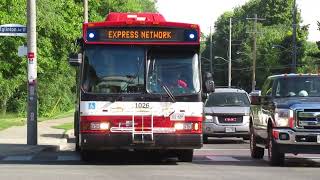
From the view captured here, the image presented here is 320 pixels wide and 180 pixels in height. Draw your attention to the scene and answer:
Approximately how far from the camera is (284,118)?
1525 cm

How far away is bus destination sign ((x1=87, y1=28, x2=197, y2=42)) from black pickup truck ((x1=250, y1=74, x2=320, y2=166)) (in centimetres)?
239

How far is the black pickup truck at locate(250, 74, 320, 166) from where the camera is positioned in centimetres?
1509

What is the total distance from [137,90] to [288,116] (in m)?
3.31

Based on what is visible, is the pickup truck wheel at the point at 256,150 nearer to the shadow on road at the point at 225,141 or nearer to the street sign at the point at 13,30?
the shadow on road at the point at 225,141

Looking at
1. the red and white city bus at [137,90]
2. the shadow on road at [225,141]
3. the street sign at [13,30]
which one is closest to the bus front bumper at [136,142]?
the red and white city bus at [137,90]

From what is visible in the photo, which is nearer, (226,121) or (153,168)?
(153,168)

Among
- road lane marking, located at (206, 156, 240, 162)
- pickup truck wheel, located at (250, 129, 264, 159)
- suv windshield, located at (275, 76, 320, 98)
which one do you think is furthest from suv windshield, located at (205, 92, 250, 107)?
suv windshield, located at (275, 76, 320, 98)

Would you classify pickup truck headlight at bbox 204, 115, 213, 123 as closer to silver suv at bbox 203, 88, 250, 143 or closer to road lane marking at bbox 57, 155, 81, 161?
silver suv at bbox 203, 88, 250, 143

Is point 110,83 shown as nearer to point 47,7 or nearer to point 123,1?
point 47,7

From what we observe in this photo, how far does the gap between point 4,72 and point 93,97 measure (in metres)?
25.9

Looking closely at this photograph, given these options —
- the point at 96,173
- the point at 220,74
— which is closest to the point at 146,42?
the point at 96,173

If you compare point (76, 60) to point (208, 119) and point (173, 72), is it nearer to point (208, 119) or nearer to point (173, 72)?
point (173, 72)

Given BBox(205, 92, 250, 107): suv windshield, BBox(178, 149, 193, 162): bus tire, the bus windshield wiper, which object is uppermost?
the bus windshield wiper

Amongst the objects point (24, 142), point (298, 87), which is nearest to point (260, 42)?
point (24, 142)
